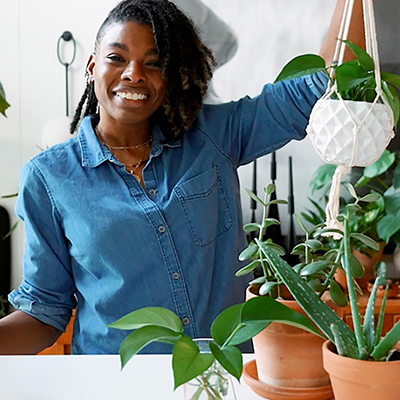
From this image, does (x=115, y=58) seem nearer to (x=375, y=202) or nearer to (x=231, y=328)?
(x=231, y=328)

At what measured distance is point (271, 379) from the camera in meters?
0.78

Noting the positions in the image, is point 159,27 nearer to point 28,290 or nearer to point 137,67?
point 137,67

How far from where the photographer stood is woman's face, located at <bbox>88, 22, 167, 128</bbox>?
123 centimetres

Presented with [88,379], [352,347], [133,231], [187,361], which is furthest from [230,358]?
[133,231]

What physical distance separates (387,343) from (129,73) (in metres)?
0.78

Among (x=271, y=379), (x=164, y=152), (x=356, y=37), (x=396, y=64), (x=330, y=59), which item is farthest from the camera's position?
(x=396, y=64)

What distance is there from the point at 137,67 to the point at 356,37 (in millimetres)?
421

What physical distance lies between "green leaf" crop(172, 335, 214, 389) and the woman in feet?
2.10

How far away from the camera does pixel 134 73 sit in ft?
4.01

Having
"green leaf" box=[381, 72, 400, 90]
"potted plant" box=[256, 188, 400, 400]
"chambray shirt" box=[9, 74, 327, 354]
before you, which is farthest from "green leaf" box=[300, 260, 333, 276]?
"chambray shirt" box=[9, 74, 327, 354]

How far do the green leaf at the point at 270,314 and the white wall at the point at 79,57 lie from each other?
5.94 ft

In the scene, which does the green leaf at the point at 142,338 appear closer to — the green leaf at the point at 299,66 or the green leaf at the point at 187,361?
the green leaf at the point at 187,361

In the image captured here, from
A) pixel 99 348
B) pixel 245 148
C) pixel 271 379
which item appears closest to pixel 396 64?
pixel 245 148

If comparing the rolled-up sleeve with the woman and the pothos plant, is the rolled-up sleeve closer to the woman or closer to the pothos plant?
the woman
